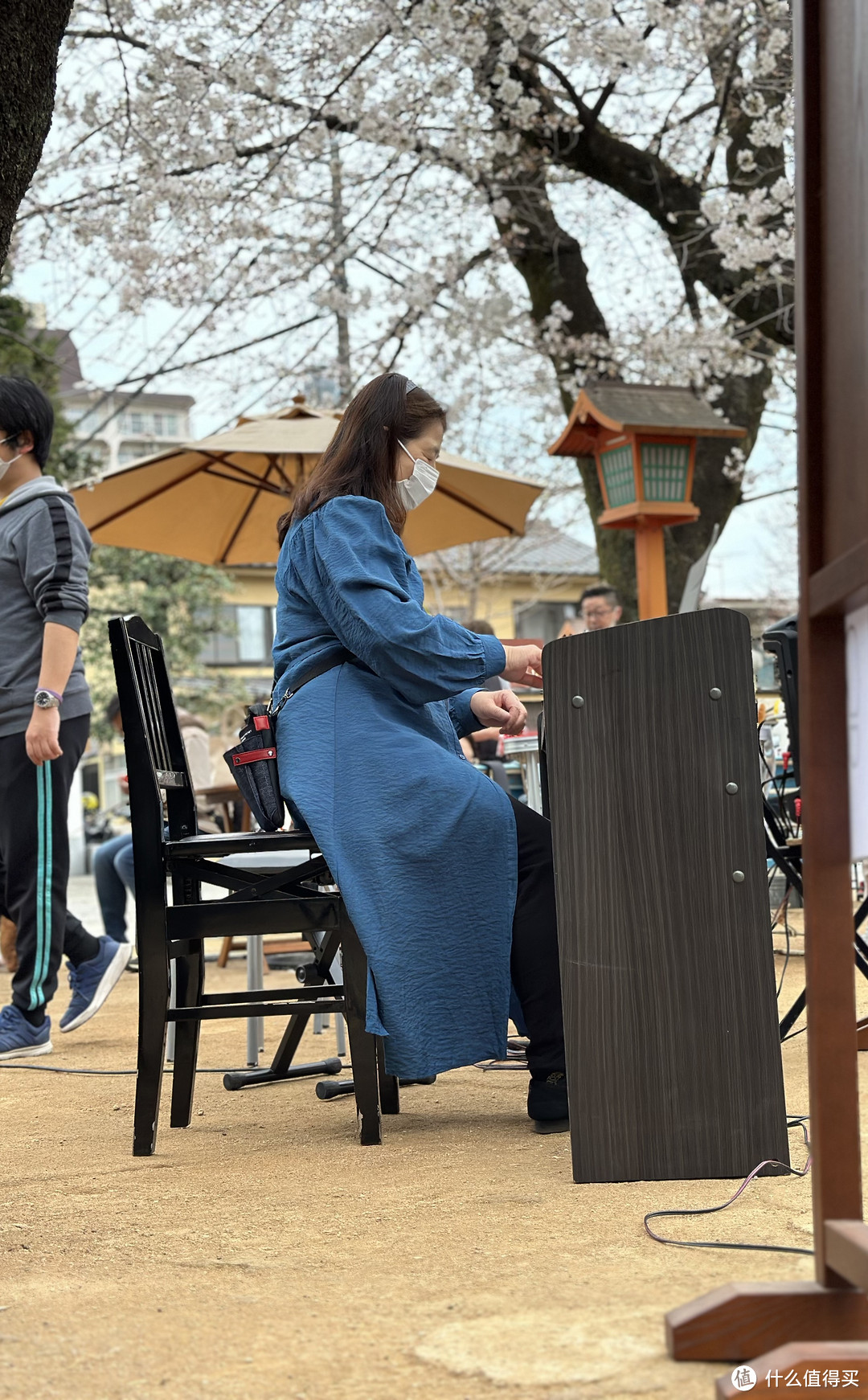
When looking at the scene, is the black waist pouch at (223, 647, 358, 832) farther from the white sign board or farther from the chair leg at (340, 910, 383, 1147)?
the white sign board

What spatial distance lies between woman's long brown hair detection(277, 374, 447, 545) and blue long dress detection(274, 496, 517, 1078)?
0.33ft

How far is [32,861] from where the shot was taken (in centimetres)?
431

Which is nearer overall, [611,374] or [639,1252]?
[639,1252]

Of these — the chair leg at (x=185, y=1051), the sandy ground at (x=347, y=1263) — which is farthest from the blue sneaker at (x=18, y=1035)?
the chair leg at (x=185, y=1051)

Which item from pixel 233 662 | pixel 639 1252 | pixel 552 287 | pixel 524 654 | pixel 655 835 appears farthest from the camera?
pixel 233 662

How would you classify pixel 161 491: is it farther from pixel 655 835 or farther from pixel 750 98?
pixel 655 835

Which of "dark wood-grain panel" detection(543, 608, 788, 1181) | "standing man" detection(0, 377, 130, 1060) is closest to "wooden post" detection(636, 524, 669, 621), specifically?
"standing man" detection(0, 377, 130, 1060)

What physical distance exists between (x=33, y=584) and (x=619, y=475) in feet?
14.0

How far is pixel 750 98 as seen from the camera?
33.2 feet

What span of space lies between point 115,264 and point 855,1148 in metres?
11.5

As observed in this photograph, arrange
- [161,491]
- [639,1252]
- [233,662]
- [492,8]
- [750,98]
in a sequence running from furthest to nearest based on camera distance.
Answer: [233,662], [750,98], [492,8], [161,491], [639,1252]

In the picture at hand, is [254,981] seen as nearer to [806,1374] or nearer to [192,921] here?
[192,921]

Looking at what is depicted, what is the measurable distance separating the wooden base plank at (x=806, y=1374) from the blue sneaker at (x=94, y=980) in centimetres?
367

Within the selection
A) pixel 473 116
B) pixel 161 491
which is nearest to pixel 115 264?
pixel 473 116
